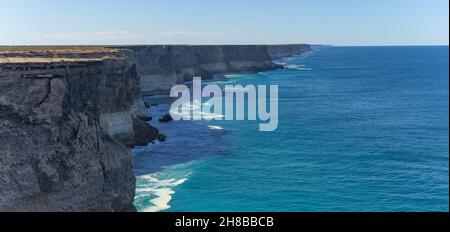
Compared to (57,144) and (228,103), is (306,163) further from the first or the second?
(228,103)

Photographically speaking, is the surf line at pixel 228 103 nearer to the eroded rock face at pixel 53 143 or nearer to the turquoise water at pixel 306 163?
the turquoise water at pixel 306 163

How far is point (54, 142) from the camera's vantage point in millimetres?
26844

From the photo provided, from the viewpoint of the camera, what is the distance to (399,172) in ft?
148

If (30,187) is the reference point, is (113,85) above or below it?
above

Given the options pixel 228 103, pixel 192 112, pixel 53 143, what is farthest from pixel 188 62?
pixel 53 143

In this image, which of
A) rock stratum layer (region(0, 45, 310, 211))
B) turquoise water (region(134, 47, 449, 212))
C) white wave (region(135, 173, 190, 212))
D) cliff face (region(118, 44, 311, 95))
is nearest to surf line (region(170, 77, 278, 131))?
turquoise water (region(134, 47, 449, 212))

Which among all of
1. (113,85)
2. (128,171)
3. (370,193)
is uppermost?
(113,85)

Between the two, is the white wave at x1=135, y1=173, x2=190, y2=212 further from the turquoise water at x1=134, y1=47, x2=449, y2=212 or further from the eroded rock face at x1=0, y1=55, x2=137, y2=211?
the eroded rock face at x1=0, y1=55, x2=137, y2=211

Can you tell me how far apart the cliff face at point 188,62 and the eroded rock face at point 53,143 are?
67.9 m

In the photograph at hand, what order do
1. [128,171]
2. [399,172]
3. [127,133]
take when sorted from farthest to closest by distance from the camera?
[127,133] < [399,172] < [128,171]

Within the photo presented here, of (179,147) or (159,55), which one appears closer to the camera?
(179,147)

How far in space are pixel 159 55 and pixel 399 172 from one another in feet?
281
